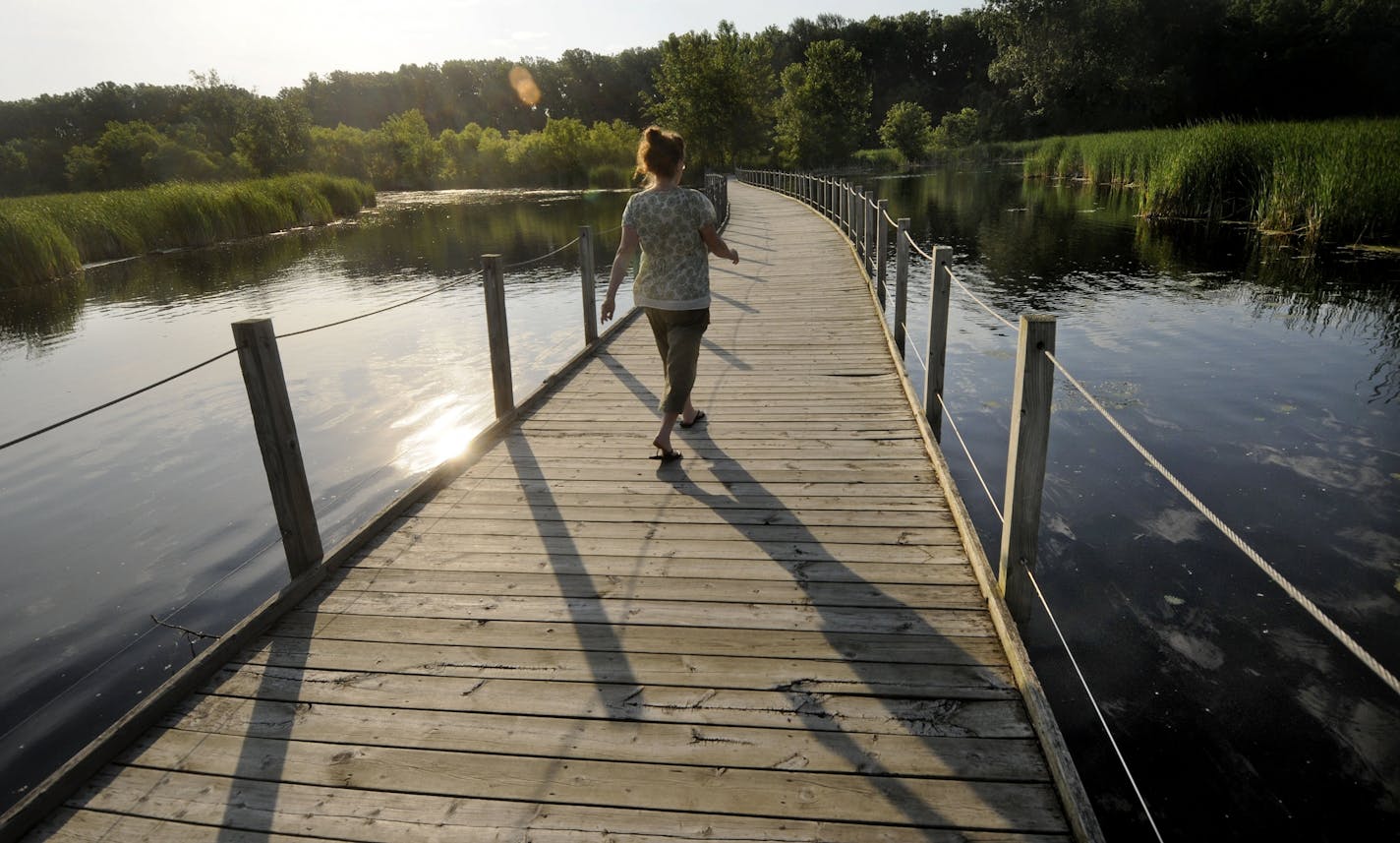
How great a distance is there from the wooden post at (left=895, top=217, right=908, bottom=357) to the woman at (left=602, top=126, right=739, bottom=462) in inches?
116

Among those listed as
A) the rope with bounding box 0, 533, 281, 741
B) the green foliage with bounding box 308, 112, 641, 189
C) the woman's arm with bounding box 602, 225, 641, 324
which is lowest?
the rope with bounding box 0, 533, 281, 741

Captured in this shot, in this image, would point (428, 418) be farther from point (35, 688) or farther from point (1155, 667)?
point (1155, 667)

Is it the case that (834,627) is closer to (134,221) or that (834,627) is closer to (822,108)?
(134,221)

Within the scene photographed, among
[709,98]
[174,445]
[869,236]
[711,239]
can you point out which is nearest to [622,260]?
[711,239]

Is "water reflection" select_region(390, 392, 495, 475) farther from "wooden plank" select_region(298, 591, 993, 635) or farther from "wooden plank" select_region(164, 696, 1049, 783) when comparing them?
"wooden plank" select_region(164, 696, 1049, 783)

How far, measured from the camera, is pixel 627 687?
2.59 meters

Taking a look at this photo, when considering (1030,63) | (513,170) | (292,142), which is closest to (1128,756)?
(292,142)

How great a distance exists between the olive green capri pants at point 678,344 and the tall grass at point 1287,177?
49.2 feet

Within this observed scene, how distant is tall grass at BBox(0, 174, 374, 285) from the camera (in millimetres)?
16875

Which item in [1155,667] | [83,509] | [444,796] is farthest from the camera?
[83,509]

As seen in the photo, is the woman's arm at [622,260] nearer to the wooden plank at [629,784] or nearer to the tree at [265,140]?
the wooden plank at [629,784]

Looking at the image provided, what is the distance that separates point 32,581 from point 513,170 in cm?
6602

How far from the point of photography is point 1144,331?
1022cm

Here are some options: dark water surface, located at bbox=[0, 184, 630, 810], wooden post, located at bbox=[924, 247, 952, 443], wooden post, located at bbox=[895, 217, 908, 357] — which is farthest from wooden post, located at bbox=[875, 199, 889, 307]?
dark water surface, located at bbox=[0, 184, 630, 810]
